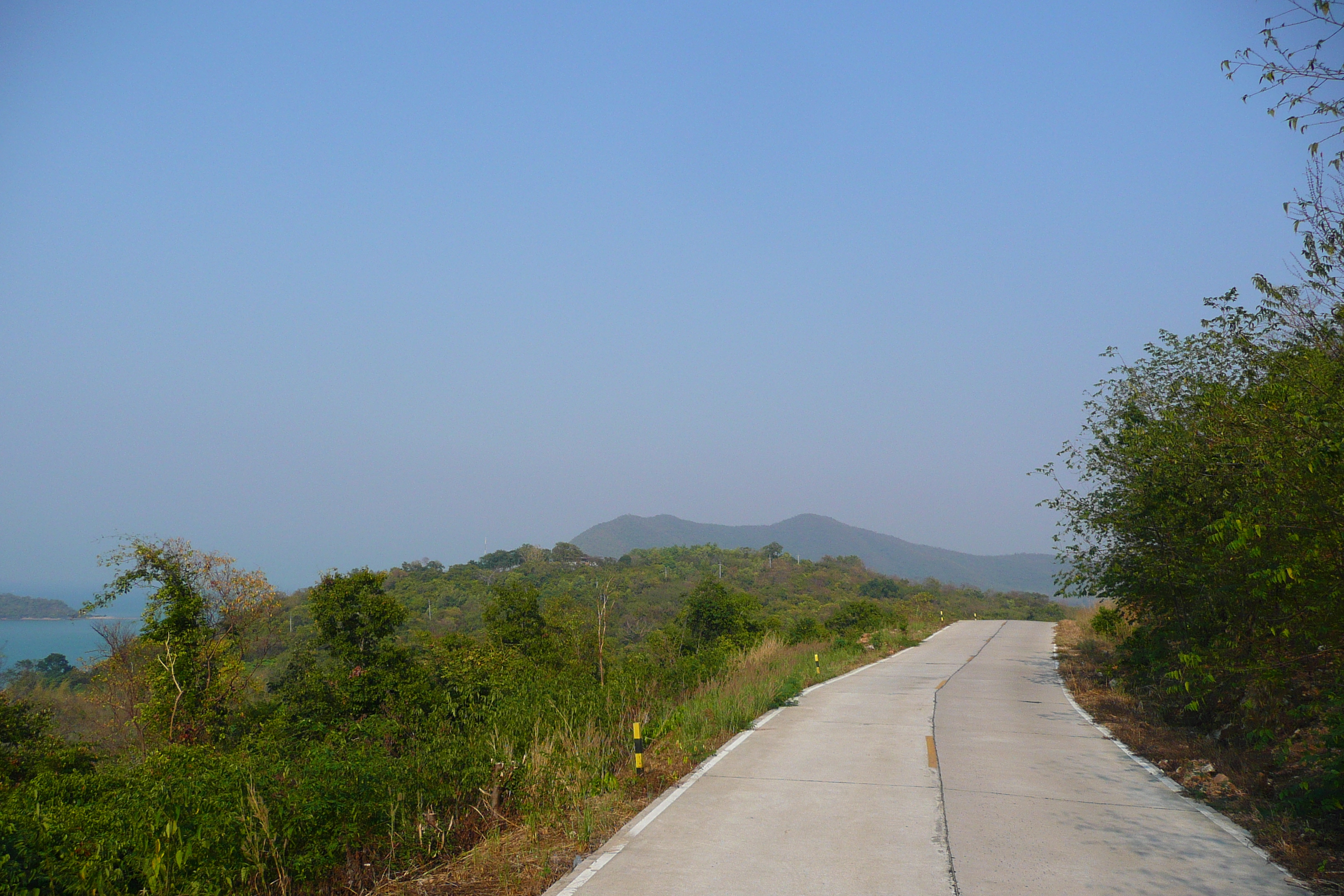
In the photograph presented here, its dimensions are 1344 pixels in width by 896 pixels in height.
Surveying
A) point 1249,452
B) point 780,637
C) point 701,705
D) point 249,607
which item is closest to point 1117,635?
point 780,637

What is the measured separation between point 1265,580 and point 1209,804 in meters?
2.57

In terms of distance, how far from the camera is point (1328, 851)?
23.1ft

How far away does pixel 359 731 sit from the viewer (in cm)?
1226

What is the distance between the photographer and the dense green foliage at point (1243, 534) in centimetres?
737

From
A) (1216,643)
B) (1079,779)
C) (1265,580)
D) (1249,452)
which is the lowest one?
(1079,779)

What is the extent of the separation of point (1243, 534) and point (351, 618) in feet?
81.8

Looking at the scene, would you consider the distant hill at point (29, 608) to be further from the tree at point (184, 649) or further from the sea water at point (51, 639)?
the tree at point (184, 649)

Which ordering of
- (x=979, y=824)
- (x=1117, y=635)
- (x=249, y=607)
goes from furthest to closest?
(x=249, y=607) → (x=1117, y=635) → (x=979, y=824)

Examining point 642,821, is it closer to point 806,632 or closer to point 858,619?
point 806,632

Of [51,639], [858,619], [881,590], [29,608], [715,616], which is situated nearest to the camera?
[715,616]

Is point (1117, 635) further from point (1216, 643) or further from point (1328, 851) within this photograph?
point (1328, 851)

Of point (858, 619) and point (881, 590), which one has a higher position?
point (881, 590)

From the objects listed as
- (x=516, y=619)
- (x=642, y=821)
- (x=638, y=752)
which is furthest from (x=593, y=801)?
(x=516, y=619)

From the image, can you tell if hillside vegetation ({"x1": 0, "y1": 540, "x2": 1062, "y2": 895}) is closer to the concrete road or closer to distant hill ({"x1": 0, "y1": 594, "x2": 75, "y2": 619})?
the concrete road
